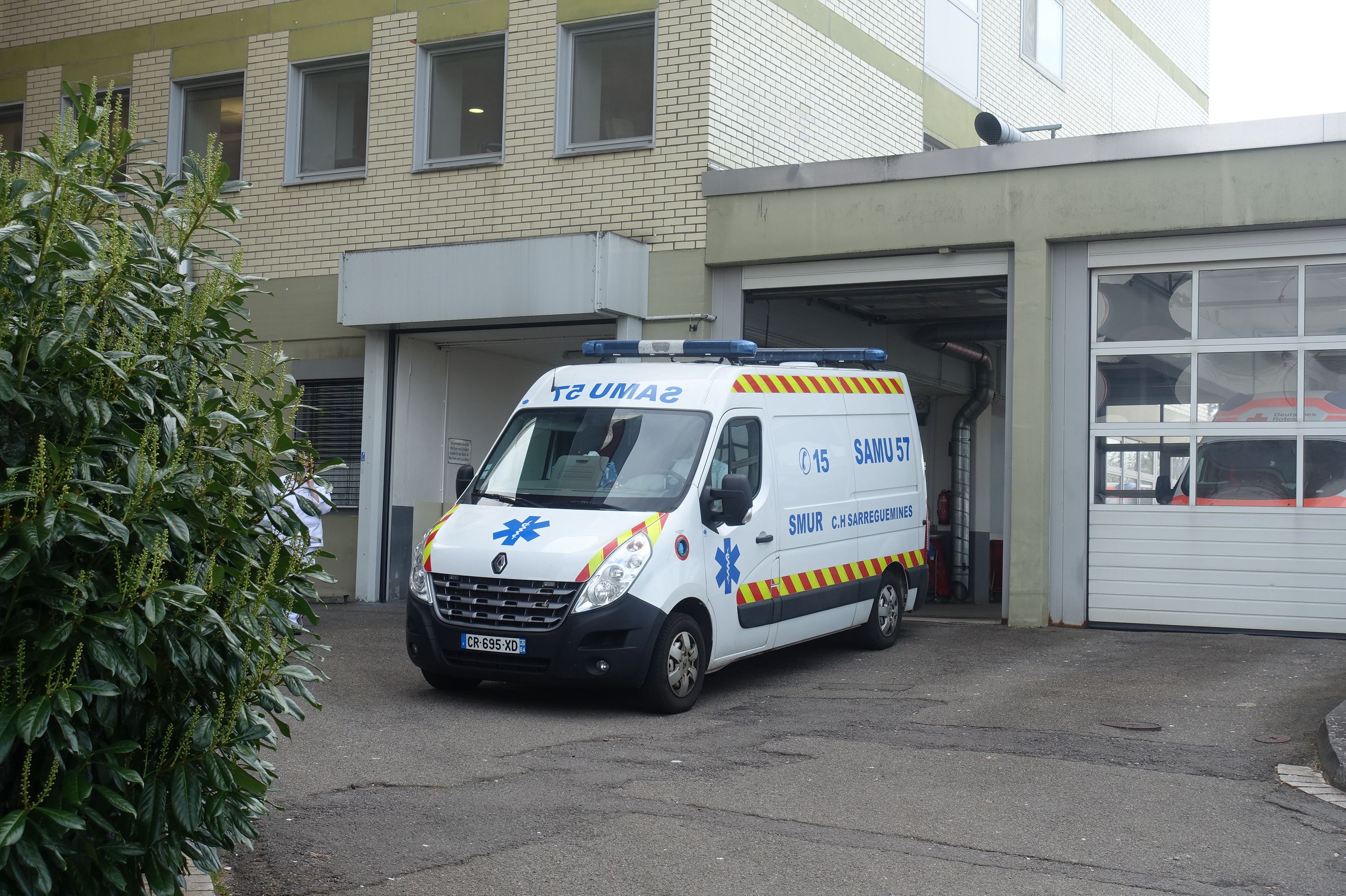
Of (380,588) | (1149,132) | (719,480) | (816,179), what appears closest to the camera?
(719,480)

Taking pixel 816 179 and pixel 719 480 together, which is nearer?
pixel 719 480

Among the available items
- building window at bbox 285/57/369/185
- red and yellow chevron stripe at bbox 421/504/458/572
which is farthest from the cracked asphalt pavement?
building window at bbox 285/57/369/185

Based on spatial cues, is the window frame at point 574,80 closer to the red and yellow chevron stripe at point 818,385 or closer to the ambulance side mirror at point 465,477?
the red and yellow chevron stripe at point 818,385

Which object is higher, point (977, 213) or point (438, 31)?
point (438, 31)

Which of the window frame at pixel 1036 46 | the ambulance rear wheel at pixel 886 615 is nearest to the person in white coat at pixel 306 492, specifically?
the ambulance rear wheel at pixel 886 615

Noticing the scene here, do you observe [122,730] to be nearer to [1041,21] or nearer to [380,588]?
[380,588]

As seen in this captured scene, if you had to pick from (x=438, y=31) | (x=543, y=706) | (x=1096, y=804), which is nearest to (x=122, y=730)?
(x=1096, y=804)

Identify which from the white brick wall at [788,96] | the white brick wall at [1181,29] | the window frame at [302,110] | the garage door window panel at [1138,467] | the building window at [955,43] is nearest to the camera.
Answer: the garage door window panel at [1138,467]

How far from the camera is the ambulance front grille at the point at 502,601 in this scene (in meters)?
8.93

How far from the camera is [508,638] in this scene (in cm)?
903

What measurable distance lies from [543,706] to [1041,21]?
17.6 m

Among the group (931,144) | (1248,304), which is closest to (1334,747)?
(1248,304)

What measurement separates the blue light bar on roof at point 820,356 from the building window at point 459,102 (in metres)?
5.74

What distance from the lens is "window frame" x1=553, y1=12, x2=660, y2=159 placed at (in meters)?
15.2
